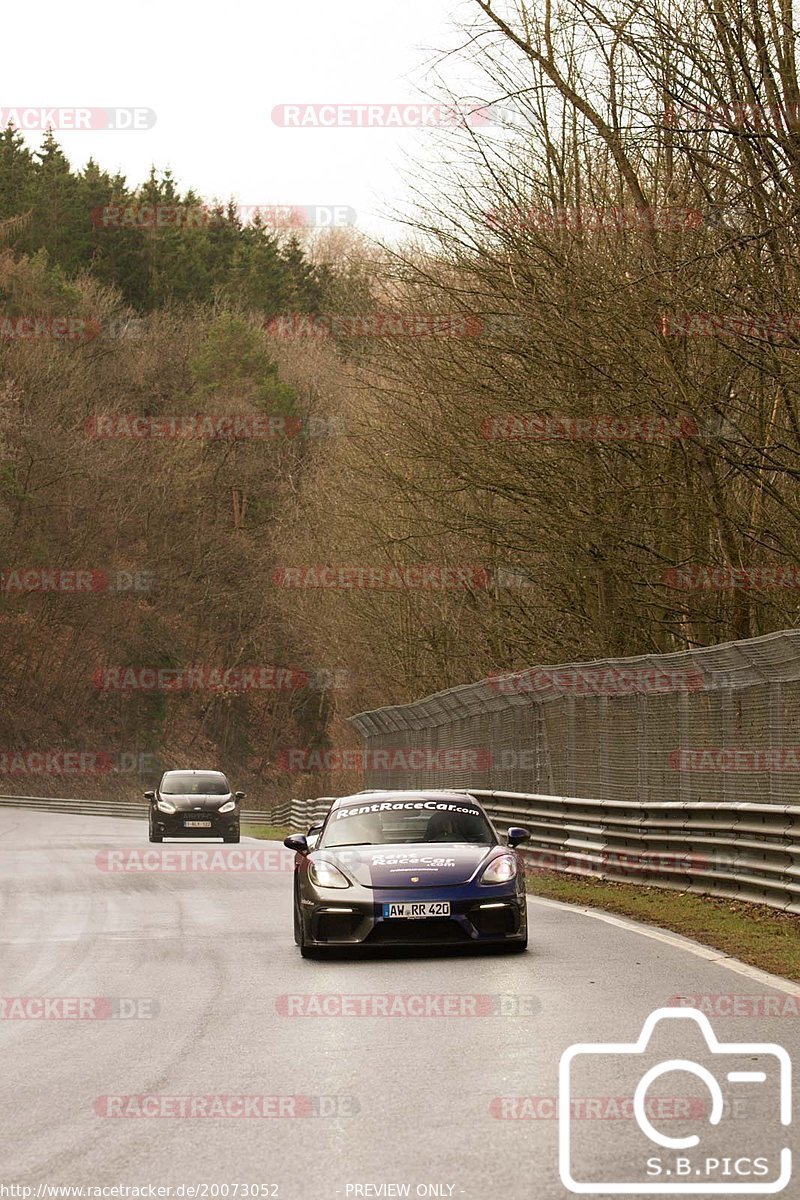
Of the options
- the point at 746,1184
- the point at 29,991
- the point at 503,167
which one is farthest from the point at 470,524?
the point at 746,1184

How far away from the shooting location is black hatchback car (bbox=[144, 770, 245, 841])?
37.3m

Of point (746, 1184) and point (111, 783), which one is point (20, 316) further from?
point (746, 1184)

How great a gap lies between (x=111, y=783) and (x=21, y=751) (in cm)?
419

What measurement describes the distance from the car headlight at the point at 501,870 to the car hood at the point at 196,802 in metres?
24.5

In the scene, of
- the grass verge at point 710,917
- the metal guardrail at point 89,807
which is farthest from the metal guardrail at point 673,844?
the metal guardrail at point 89,807

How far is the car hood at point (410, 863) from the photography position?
43.4 feet

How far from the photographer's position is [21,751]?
253 ft

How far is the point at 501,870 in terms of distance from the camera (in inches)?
529

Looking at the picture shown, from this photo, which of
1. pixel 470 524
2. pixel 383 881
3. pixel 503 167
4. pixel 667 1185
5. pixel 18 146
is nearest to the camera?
pixel 667 1185

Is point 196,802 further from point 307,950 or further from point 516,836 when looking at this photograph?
point 307,950

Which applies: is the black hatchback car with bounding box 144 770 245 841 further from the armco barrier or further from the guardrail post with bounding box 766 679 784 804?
the guardrail post with bounding box 766 679 784 804

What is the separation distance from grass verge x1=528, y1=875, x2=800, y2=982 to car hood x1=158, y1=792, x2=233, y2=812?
18.1 meters
